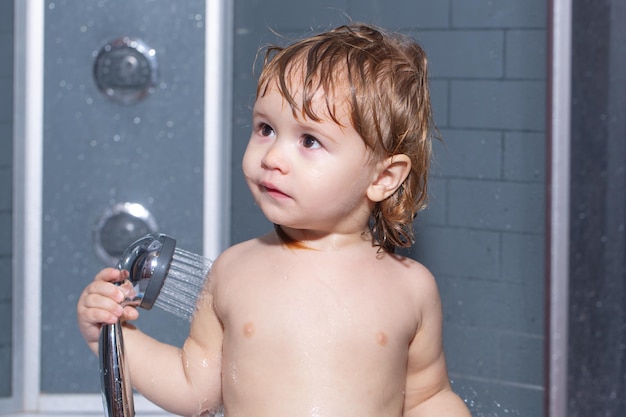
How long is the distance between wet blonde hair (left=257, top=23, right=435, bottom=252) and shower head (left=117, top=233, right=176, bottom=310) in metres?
0.20

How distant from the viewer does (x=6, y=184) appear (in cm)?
151

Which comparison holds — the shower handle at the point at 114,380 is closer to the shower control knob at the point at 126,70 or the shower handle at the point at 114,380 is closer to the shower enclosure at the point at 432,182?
the shower enclosure at the point at 432,182

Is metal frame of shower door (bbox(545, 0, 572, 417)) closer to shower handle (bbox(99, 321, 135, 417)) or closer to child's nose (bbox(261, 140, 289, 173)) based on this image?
child's nose (bbox(261, 140, 289, 173))

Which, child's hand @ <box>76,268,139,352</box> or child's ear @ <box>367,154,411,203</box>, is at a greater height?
child's ear @ <box>367,154,411,203</box>

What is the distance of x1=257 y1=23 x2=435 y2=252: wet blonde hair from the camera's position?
3.28ft

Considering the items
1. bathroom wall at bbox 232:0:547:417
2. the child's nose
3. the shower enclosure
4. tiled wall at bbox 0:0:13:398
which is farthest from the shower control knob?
the child's nose

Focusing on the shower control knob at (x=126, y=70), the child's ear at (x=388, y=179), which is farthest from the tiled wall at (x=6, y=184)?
the child's ear at (x=388, y=179)

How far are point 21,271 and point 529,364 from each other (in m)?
0.79

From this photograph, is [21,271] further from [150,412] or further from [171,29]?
[171,29]

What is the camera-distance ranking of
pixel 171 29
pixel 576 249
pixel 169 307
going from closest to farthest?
pixel 169 307, pixel 576 249, pixel 171 29

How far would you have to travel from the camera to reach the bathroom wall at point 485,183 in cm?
126

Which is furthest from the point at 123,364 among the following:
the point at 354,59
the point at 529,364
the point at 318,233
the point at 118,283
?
the point at 529,364

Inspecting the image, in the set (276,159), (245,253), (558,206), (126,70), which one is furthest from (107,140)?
(558,206)

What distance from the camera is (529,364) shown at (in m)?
1.29
